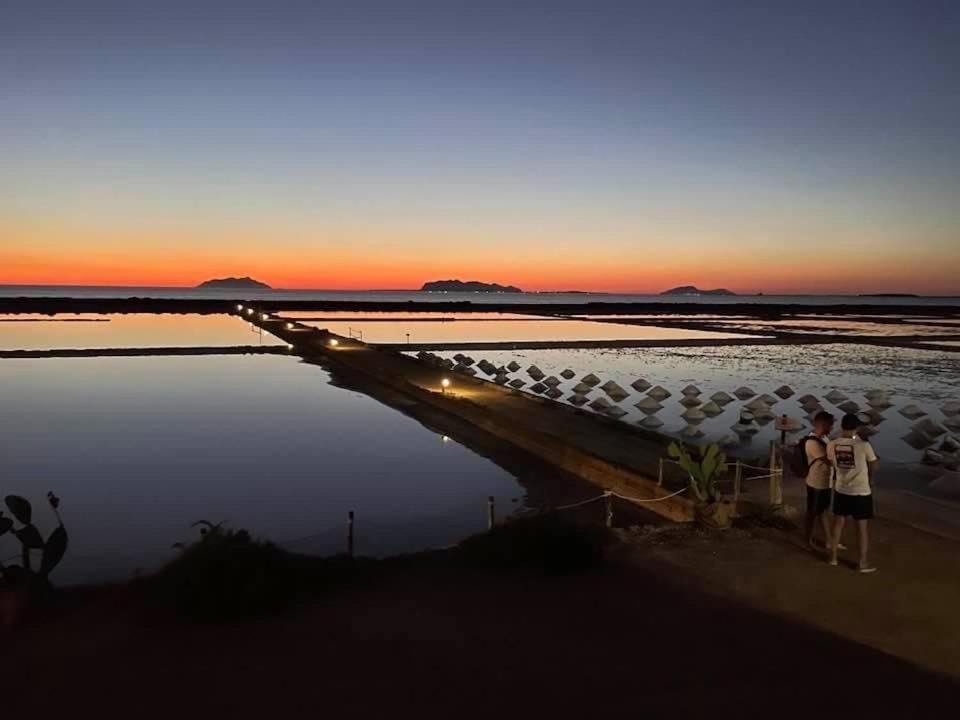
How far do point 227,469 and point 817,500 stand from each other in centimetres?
974

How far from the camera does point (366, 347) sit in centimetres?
3478

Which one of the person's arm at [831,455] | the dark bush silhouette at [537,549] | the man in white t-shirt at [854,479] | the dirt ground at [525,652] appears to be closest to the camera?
the dirt ground at [525,652]

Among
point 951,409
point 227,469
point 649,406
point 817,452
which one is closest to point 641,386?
point 649,406

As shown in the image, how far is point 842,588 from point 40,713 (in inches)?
233

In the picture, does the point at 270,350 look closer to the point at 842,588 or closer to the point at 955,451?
the point at 955,451

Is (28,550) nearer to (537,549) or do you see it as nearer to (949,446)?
(537,549)

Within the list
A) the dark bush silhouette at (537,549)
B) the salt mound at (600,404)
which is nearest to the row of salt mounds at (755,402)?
the salt mound at (600,404)

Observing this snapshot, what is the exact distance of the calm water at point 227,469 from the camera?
33.0ft

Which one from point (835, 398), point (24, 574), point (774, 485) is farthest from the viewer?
point (835, 398)

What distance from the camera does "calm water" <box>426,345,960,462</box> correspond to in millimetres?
19359

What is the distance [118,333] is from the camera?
149ft

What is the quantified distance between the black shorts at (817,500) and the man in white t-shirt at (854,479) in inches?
19.5

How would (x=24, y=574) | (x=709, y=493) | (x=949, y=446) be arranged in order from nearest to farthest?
(x=24, y=574)
(x=709, y=493)
(x=949, y=446)

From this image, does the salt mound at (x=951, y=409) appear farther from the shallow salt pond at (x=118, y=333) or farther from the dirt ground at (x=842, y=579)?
the shallow salt pond at (x=118, y=333)
